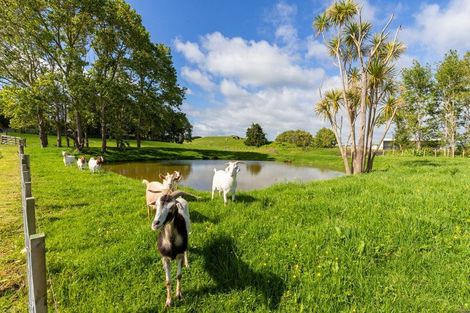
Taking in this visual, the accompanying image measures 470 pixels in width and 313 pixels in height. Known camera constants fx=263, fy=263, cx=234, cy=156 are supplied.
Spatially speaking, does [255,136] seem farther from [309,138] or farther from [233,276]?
[233,276]

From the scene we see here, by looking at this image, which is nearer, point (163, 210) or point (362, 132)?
point (163, 210)

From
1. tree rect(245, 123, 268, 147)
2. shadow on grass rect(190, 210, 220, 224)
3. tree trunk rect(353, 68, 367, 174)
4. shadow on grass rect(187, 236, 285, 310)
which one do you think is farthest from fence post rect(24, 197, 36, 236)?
tree rect(245, 123, 268, 147)

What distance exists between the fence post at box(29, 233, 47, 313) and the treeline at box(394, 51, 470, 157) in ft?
185

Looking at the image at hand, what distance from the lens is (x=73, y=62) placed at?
2869 centimetres

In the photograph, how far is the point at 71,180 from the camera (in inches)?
585

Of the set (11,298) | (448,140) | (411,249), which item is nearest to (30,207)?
(11,298)

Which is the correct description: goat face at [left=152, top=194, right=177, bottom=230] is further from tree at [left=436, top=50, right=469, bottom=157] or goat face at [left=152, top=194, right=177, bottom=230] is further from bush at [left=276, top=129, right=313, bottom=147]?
bush at [left=276, top=129, right=313, bottom=147]

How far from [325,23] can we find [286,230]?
19332mm

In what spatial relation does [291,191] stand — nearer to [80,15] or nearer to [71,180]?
[71,180]

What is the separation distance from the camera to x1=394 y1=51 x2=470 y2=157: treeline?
48000 mm

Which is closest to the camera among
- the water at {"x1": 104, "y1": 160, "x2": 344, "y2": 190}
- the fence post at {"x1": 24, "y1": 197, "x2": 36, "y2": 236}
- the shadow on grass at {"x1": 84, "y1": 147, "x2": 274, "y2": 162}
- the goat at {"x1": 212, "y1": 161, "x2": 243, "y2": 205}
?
the fence post at {"x1": 24, "y1": 197, "x2": 36, "y2": 236}

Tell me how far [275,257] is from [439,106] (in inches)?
2440

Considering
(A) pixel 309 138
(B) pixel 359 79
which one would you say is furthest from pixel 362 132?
(A) pixel 309 138

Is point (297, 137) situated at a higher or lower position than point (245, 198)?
higher
